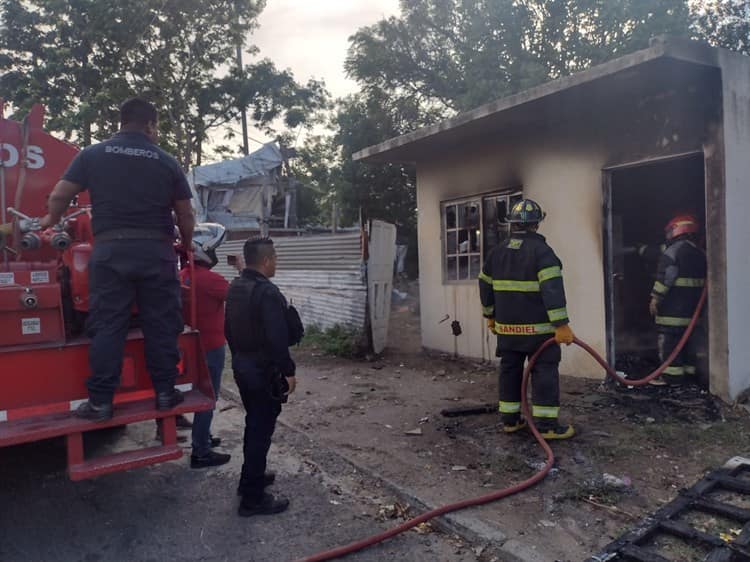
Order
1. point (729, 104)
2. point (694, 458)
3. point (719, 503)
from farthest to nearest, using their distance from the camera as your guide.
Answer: point (729, 104) < point (694, 458) < point (719, 503)

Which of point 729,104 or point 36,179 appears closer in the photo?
point 36,179

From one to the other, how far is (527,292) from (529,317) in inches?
8.0

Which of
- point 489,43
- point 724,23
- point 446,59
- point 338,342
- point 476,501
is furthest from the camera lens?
point 446,59

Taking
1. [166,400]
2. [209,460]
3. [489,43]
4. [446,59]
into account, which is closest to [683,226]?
[209,460]

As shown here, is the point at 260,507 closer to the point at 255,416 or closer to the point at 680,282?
the point at 255,416

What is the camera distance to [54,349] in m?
3.36

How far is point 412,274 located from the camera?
20.0 m

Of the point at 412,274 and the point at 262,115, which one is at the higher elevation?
A: the point at 262,115

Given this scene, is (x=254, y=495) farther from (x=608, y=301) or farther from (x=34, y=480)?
(x=608, y=301)

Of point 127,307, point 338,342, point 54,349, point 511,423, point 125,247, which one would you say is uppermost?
point 125,247

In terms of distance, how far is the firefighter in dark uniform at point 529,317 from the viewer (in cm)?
469

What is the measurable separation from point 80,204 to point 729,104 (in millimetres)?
5515

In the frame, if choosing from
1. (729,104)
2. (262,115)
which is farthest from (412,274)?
(729,104)

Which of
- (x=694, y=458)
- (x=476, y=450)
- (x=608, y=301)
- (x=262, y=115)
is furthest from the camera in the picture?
(x=262, y=115)
